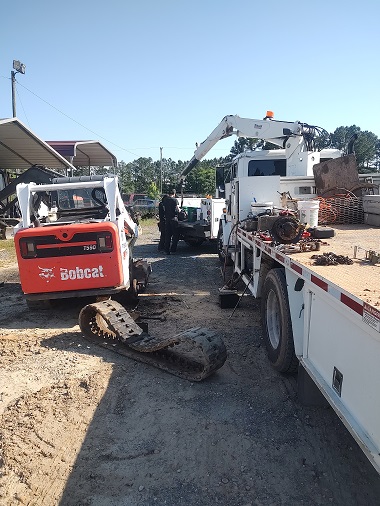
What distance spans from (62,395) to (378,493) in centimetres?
262

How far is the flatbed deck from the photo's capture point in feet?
7.25

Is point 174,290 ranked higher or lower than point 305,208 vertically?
lower

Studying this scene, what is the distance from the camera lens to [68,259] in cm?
546

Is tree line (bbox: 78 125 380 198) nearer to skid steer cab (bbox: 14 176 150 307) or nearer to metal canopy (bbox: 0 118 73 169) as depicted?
metal canopy (bbox: 0 118 73 169)

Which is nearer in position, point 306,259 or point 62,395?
point 306,259

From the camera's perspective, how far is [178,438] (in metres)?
2.97

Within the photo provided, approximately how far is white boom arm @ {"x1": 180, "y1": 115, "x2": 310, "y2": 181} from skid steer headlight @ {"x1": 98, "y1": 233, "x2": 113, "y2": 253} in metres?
4.69

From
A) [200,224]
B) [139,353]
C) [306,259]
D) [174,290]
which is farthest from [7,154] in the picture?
[306,259]

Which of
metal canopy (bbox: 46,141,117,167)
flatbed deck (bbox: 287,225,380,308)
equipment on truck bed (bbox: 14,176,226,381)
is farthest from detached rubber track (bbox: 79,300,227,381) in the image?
metal canopy (bbox: 46,141,117,167)

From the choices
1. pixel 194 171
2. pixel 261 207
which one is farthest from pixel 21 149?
pixel 194 171

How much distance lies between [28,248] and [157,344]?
8.30 feet

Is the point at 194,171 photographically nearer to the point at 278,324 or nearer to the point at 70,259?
the point at 70,259

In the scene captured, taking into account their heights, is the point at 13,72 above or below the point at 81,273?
above

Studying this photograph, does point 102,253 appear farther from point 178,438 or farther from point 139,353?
point 178,438
